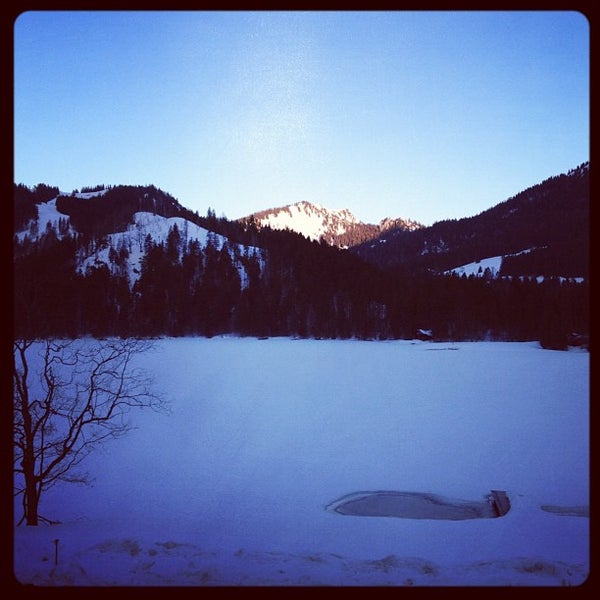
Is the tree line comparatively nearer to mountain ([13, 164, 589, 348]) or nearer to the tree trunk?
mountain ([13, 164, 589, 348])

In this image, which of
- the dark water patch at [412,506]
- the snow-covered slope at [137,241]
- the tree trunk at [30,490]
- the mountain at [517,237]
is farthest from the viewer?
the mountain at [517,237]

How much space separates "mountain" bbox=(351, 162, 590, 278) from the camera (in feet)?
255

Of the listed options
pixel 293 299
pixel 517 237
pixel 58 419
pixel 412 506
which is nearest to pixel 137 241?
pixel 293 299

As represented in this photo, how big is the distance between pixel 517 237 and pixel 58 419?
114m

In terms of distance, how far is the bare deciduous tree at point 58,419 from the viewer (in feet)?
18.0

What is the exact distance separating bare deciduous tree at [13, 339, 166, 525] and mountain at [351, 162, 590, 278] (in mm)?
71250

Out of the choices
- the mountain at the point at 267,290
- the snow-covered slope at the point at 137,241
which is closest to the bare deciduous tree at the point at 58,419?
the mountain at the point at 267,290

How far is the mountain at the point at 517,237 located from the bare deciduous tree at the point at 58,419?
71.2 meters

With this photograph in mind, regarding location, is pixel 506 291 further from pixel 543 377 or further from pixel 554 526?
pixel 554 526

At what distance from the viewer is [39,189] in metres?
106

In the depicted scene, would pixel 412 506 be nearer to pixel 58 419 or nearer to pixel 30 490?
pixel 30 490

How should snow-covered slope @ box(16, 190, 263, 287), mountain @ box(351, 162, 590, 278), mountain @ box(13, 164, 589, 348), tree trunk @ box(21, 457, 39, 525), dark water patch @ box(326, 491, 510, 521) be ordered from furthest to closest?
mountain @ box(351, 162, 590, 278)
snow-covered slope @ box(16, 190, 263, 287)
mountain @ box(13, 164, 589, 348)
dark water patch @ box(326, 491, 510, 521)
tree trunk @ box(21, 457, 39, 525)

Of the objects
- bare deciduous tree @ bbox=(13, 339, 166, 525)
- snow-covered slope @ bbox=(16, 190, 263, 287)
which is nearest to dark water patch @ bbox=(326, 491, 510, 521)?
bare deciduous tree @ bbox=(13, 339, 166, 525)

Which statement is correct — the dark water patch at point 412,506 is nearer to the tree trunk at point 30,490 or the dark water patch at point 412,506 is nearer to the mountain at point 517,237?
the tree trunk at point 30,490
